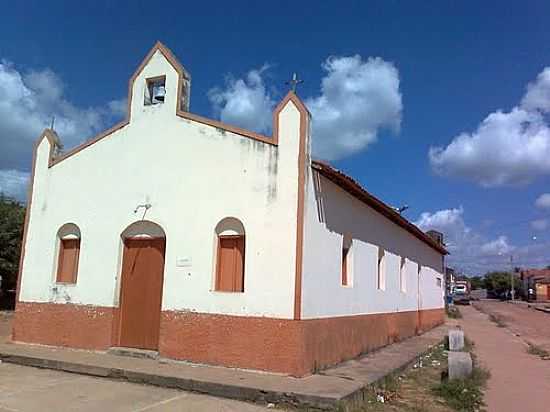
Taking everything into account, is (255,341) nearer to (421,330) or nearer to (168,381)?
(168,381)

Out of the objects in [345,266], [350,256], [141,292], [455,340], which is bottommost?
[455,340]

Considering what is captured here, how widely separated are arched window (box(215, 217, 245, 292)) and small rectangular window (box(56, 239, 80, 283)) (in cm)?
Result: 392

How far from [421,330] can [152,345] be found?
13.9 meters

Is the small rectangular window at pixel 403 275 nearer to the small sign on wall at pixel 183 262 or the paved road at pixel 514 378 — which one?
the paved road at pixel 514 378

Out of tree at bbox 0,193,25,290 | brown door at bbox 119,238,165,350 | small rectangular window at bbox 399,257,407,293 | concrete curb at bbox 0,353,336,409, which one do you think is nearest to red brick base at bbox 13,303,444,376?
brown door at bbox 119,238,165,350

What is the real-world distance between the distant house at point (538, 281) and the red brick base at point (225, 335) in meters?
90.7

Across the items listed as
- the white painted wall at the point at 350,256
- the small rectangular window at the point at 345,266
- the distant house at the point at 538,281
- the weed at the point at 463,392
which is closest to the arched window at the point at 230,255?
the white painted wall at the point at 350,256

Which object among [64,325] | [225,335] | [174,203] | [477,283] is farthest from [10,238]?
[477,283]

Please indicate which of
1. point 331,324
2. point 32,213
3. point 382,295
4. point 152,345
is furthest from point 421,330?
point 32,213

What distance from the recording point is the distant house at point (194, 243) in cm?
973

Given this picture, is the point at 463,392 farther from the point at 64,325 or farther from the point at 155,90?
the point at 155,90

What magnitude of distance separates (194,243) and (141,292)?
6.03ft

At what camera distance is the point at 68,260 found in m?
12.5

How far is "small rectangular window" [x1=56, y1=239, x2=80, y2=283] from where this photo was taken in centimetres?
1239
